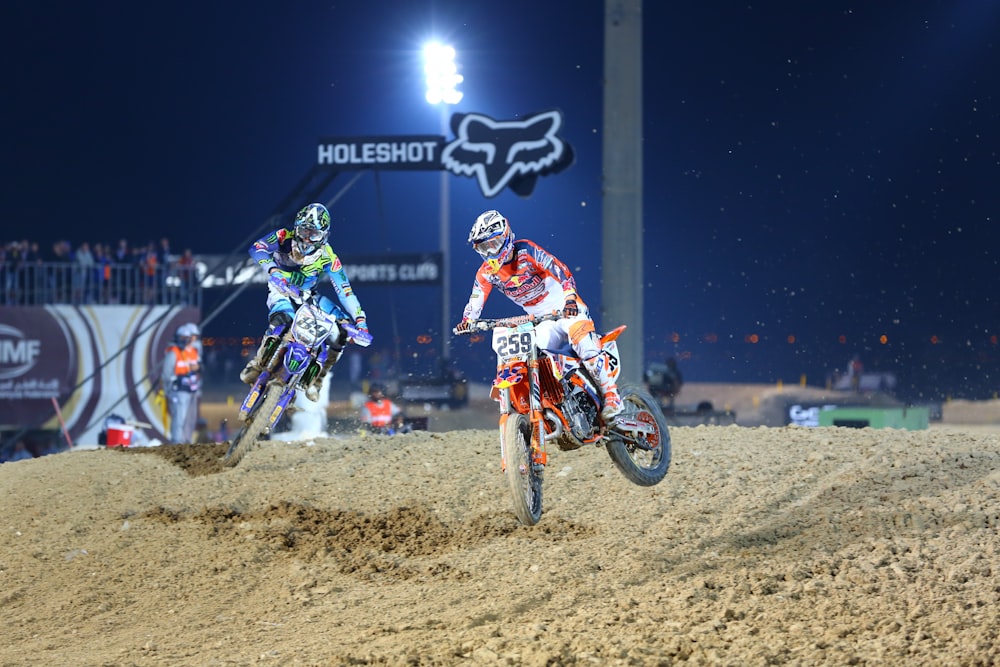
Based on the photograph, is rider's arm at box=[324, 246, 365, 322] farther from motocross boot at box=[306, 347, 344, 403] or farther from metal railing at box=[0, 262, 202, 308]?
metal railing at box=[0, 262, 202, 308]

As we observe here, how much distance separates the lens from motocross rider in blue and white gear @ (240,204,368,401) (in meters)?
8.38

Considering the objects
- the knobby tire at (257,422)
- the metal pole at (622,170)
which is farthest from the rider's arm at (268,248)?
the metal pole at (622,170)

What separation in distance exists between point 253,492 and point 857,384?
2584cm

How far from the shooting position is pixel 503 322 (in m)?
6.68

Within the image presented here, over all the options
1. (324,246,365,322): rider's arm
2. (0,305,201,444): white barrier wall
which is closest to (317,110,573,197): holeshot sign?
(0,305,201,444): white barrier wall

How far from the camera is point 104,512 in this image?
9.69 meters

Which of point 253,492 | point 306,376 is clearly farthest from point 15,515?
point 306,376

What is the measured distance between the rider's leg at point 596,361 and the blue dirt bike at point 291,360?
2118 mm

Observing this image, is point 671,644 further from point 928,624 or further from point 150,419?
point 150,419

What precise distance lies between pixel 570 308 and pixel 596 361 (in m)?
0.49

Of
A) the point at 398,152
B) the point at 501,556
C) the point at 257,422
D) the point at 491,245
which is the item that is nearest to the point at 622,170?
the point at 491,245

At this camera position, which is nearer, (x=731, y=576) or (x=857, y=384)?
(x=731, y=576)

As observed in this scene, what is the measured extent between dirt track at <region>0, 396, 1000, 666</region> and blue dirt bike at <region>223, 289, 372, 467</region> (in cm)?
97

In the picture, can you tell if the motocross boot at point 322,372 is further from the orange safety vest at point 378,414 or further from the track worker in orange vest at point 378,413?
the orange safety vest at point 378,414
